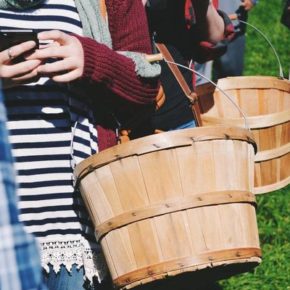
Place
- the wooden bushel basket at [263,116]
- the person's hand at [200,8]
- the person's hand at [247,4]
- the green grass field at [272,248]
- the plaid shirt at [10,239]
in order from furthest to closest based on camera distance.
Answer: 1. the person's hand at [247,4]
2. the green grass field at [272,248]
3. the wooden bushel basket at [263,116]
4. the person's hand at [200,8]
5. the plaid shirt at [10,239]

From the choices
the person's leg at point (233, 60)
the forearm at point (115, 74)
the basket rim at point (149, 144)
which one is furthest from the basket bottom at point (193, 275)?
the person's leg at point (233, 60)

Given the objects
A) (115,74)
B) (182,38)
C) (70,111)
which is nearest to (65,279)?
(70,111)

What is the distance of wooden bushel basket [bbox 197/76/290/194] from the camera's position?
3107 millimetres

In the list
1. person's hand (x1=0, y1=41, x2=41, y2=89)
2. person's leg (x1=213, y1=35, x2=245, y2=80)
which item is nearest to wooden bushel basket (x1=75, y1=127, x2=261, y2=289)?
person's hand (x1=0, y1=41, x2=41, y2=89)

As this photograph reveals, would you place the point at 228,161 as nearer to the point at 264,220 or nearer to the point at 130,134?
the point at 130,134

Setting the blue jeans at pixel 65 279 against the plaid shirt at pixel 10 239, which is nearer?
the plaid shirt at pixel 10 239

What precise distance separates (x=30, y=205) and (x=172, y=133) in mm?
423

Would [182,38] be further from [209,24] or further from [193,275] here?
[193,275]

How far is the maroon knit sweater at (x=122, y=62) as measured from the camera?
2.05 m

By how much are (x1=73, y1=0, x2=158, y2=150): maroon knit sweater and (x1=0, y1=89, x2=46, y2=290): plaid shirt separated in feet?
2.84

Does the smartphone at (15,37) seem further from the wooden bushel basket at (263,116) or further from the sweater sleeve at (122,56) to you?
the wooden bushel basket at (263,116)

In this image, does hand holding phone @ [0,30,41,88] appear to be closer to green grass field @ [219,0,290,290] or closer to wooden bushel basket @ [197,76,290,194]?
wooden bushel basket @ [197,76,290,194]

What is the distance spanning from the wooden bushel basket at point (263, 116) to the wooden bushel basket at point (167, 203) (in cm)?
98

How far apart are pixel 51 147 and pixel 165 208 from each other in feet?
1.10
